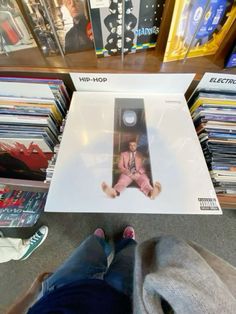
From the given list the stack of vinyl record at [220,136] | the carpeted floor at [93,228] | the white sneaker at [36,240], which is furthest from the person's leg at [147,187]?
the white sneaker at [36,240]

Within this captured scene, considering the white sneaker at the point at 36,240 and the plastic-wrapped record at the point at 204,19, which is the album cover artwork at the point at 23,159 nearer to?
the white sneaker at the point at 36,240

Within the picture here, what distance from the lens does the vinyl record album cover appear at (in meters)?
0.44

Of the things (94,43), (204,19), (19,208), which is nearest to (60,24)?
(94,43)

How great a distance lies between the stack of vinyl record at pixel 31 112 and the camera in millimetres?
568

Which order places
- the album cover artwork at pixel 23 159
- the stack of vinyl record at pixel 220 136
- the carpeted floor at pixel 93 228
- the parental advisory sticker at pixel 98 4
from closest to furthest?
1. the parental advisory sticker at pixel 98 4
2. the stack of vinyl record at pixel 220 136
3. the album cover artwork at pixel 23 159
4. the carpeted floor at pixel 93 228

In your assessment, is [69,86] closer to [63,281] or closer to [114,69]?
A: [114,69]

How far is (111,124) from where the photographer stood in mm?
570

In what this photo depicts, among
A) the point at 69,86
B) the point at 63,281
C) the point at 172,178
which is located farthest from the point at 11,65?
the point at 63,281

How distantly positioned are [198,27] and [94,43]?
0.92 feet

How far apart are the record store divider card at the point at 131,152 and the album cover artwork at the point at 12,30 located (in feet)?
0.54

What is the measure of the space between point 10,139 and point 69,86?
275 mm

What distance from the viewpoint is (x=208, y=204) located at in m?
0.44

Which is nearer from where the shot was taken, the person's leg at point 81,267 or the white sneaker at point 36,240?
the person's leg at point 81,267

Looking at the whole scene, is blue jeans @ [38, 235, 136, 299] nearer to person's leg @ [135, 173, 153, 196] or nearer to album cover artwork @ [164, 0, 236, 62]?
person's leg @ [135, 173, 153, 196]
